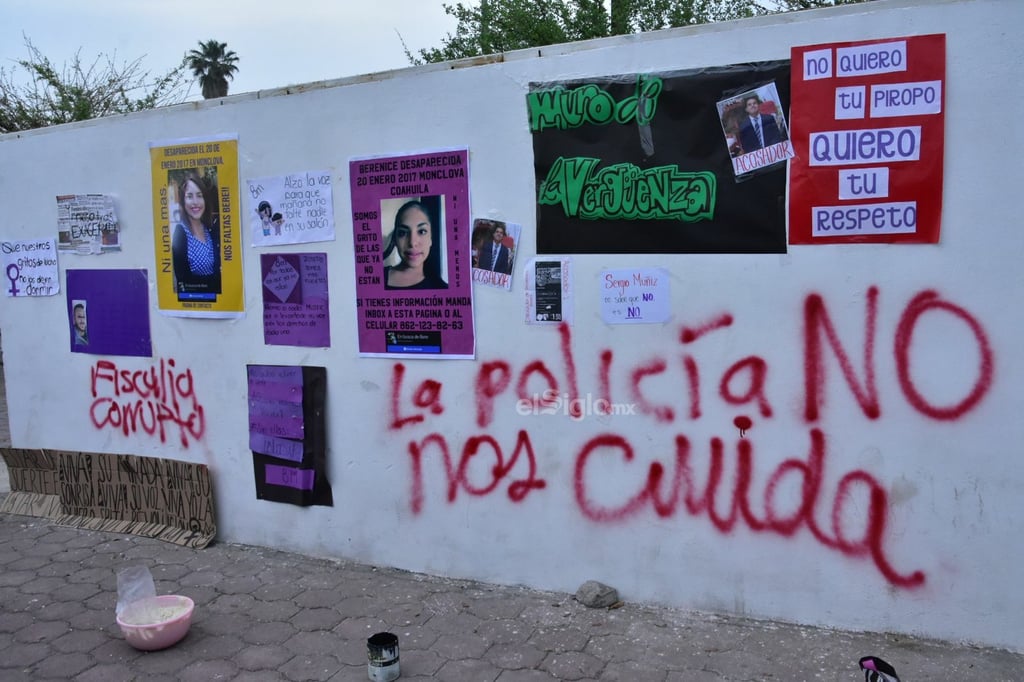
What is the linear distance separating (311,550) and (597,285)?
2.38 metres

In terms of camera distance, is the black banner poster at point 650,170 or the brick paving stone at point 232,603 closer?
the black banner poster at point 650,170

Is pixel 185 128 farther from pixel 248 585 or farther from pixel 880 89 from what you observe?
pixel 880 89

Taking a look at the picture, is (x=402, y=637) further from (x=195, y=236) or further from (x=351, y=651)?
(x=195, y=236)

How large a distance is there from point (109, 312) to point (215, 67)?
2108 inches

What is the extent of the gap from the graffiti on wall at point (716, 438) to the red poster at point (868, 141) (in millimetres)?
328

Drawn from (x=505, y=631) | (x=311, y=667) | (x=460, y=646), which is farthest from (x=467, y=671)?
(x=311, y=667)

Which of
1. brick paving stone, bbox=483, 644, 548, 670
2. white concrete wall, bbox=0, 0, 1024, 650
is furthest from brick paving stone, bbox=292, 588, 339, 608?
brick paving stone, bbox=483, 644, 548, 670

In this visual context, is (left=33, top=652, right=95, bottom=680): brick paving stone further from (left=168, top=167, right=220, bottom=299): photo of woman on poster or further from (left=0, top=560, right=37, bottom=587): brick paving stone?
(left=168, top=167, right=220, bottom=299): photo of woman on poster

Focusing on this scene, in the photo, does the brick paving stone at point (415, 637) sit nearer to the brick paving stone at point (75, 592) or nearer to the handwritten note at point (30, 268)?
the brick paving stone at point (75, 592)

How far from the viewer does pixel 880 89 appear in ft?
10.9

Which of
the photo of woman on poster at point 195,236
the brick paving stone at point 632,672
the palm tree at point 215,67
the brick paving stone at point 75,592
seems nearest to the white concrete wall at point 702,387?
the photo of woman on poster at point 195,236

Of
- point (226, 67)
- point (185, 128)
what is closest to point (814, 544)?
point (185, 128)

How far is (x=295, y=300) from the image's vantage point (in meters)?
4.67

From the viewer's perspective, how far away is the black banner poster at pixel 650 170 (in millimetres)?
3572
